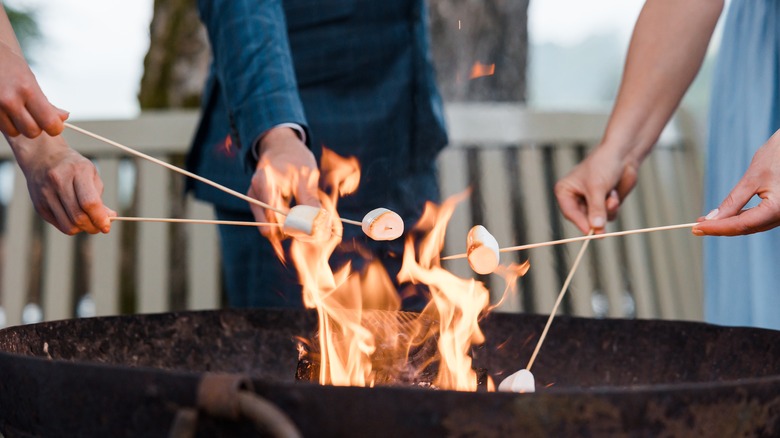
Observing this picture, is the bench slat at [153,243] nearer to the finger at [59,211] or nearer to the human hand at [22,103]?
the finger at [59,211]

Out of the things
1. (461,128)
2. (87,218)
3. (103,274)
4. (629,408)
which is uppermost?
(461,128)

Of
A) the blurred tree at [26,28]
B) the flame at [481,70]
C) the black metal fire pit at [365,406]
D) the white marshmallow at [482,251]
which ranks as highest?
the blurred tree at [26,28]

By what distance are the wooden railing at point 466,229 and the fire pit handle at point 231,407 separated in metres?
1.51

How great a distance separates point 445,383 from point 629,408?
0.43m

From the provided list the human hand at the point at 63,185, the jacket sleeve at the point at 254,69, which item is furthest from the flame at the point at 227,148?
the human hand at the point at 63,185

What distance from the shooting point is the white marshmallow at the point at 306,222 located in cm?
102

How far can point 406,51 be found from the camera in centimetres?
158

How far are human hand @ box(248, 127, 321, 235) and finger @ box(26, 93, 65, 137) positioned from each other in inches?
12.4

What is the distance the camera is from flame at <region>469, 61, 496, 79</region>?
2479 millimetres

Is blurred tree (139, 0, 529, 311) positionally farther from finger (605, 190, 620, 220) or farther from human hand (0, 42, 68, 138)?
human hand (0, 42, 68, 138)

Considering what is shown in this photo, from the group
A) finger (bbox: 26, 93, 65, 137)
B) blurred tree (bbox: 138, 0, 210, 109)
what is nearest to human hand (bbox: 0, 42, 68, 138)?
finger (bbox: 26, 93, 65, 137)

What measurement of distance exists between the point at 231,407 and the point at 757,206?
734 millimetres

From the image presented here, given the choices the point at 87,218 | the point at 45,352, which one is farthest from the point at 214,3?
the point at 45,352

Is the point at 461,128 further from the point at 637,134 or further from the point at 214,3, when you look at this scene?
the point at 214,3
